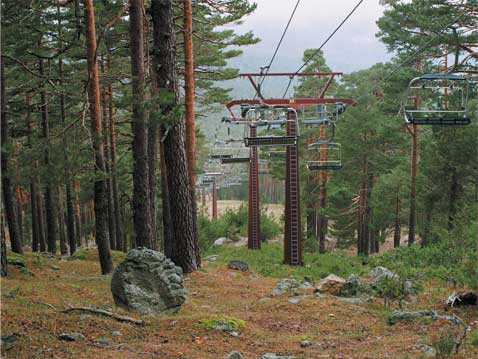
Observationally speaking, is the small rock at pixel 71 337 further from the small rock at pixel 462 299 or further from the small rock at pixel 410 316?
the small rock at pixel 462 299

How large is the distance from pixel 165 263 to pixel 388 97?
19.6 metres

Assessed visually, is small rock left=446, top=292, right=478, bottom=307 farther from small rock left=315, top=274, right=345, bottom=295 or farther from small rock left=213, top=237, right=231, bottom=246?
small rock left=213, top=237, right=231, bottom=246

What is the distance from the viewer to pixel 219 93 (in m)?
20.7

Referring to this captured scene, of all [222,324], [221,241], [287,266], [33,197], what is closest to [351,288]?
[222,324]

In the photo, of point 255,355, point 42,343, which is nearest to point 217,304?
point 255,355

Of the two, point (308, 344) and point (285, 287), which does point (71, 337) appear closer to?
point (308, 344)

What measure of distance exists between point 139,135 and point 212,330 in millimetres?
4679

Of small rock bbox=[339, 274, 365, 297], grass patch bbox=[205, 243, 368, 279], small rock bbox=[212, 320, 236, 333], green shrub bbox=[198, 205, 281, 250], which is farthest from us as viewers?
green shrub bbox=[198, 205, 281, 250]

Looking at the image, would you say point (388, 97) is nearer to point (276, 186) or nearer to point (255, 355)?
point (255, 355)

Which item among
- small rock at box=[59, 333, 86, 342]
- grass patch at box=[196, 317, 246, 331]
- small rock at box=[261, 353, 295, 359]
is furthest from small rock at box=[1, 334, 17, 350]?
small rock at box=[261, 353, 295, 359]

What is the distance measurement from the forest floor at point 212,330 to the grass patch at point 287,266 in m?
5.14

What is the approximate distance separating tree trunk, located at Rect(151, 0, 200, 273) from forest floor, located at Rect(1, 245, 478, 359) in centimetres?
102

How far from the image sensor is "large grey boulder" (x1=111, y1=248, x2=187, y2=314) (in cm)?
703

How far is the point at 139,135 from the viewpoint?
9.82m
